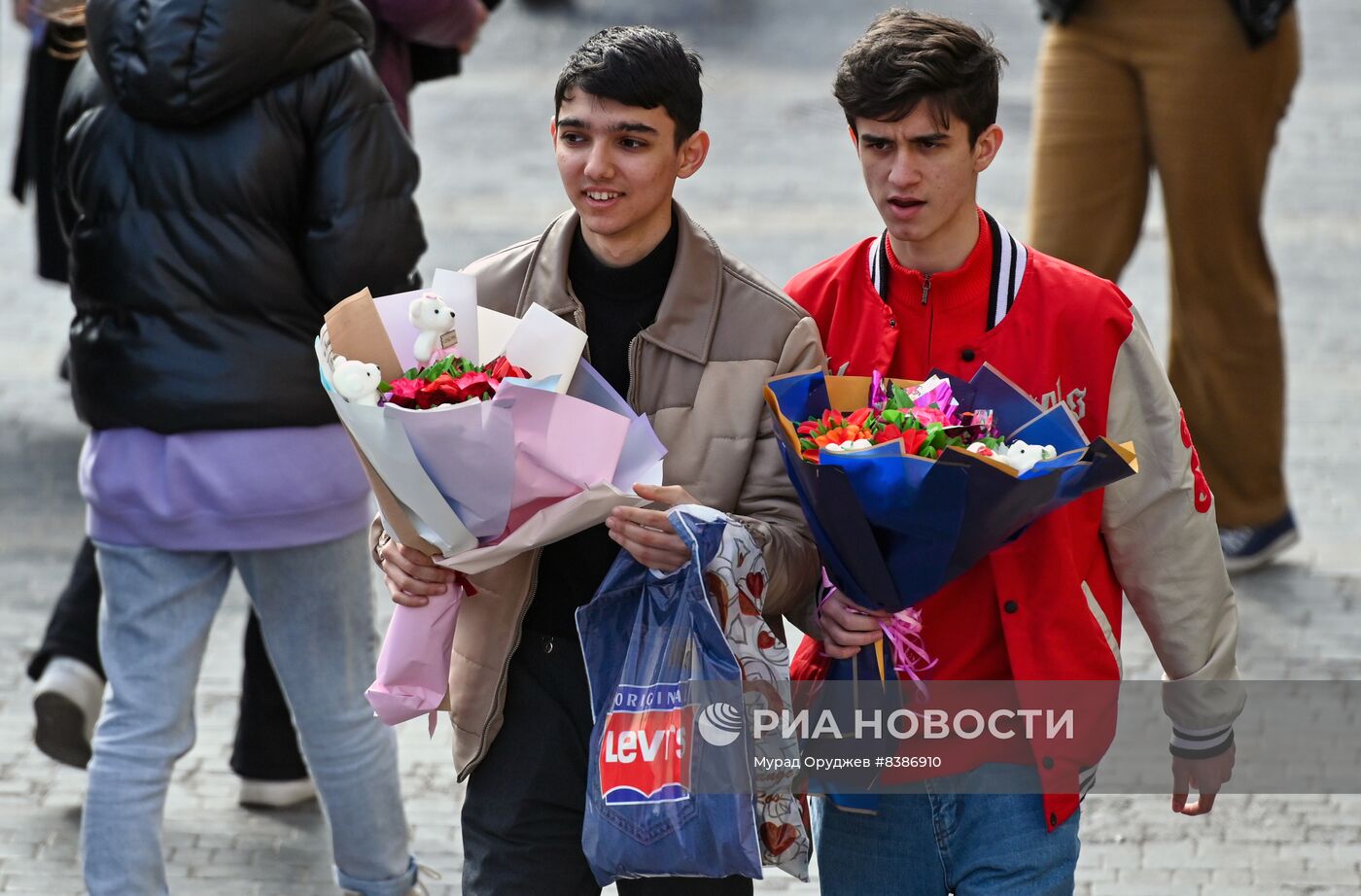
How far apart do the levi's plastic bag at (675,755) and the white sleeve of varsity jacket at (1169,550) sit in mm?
740

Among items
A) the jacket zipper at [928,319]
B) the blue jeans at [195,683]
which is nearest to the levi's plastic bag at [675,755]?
the jacket zipper at [928,319]

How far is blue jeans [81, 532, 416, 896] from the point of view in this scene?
4.29 meters

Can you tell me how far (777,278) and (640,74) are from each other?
6.05m

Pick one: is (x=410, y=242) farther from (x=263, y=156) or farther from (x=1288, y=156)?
(x=1288, y=156)

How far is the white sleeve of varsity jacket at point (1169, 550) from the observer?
3355mm

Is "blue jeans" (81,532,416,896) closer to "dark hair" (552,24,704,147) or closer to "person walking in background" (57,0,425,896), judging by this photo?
"person walking in background" (57,0,425,896)

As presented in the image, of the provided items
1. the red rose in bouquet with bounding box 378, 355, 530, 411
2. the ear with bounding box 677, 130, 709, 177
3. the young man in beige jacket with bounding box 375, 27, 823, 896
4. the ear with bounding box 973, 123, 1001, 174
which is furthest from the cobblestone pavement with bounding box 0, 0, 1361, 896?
the red rose in bouquet with bounding box 378, 355, 530, 411

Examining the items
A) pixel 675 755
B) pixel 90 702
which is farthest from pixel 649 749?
pixel 90 702

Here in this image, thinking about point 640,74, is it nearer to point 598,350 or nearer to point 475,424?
point 598,350

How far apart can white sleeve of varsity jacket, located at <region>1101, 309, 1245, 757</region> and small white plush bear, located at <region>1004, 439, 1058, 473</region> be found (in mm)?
332

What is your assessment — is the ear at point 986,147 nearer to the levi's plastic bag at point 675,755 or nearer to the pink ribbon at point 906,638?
the pink ribbon at point 906,638

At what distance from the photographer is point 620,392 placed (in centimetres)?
339

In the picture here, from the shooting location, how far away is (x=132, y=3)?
4.11m

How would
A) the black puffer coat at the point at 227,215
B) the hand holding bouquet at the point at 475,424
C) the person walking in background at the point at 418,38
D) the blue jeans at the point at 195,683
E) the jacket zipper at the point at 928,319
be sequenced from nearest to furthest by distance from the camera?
1. the hand holding bouquet at the point at 475,424
2. the jacket zipper at the point at 928,319
3. the black puffer coat at the point at 227,215
4. the blue jeans at the point at 195,683
5. the person walking in background at the point at 418,38
